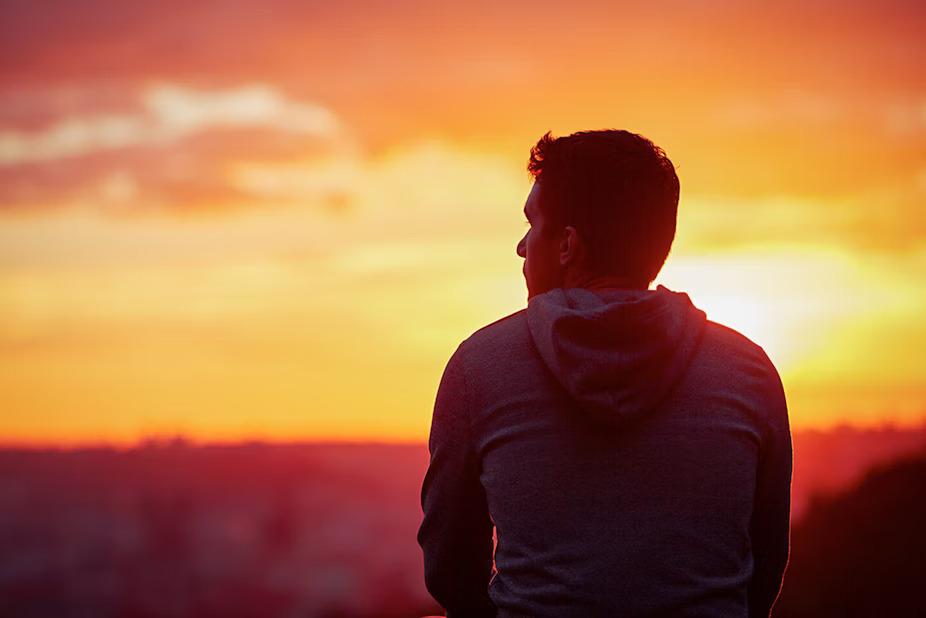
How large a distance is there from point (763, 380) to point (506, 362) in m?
0.55

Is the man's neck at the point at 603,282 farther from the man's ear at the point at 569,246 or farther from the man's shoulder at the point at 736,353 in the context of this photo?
the man's shoulder at the point at 736,353

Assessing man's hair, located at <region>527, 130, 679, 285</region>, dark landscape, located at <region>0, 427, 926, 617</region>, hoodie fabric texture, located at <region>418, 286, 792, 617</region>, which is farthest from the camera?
dark landscape, located at <region>0, 427, 926, 617</region>

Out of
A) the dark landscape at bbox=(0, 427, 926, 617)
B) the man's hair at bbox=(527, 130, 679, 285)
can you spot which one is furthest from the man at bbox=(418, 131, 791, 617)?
the dark landscape at bbox=(0, 427, 926, 617)

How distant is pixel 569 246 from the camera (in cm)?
238

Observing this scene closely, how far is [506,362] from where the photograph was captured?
2320 millimetres

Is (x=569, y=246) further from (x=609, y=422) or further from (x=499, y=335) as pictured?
(x=609, y=422)

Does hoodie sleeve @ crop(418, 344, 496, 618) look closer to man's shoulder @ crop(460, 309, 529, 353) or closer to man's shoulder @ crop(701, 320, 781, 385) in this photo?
man's shoulder @ crop(460, 309, 529, 353)

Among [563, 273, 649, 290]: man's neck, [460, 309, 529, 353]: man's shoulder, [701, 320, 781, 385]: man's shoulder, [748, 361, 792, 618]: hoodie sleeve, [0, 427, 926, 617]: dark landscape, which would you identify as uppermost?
[563, 273, 649, 290]: man's neck

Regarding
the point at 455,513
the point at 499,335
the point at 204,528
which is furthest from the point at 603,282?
the point at 204,528

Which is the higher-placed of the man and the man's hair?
the man's hair

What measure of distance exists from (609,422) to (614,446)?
5 cm

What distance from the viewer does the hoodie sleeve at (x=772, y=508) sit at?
240 centimetres

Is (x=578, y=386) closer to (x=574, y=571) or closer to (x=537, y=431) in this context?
(x=537, y=431)

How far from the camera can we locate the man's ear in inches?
93.4
